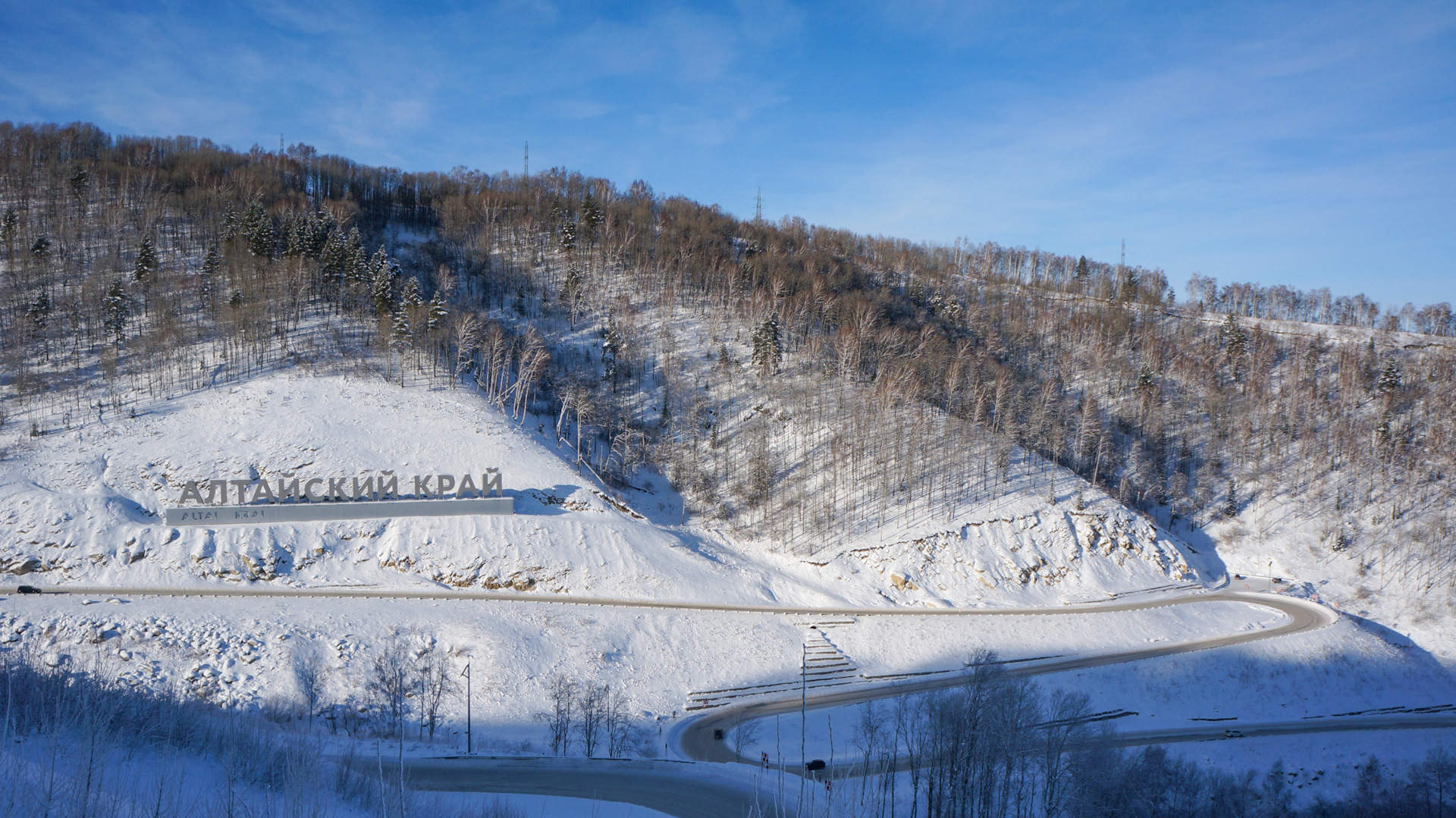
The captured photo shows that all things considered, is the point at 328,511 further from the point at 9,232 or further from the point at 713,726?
the point at 9,232

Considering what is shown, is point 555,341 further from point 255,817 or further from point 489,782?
point 255,817

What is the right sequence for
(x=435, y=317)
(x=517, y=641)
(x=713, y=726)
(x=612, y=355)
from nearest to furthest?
(x=713, y=726), (x=517, y=641), (x=435, y=317), (x=612, y=355)

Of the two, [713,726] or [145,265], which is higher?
[145,265]

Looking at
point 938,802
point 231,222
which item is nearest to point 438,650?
point 938,802

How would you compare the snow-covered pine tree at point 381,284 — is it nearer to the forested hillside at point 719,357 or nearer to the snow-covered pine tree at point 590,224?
the forested hillside at point 719,357

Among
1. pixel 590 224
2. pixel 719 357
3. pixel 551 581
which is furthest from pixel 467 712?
pixel 590 224

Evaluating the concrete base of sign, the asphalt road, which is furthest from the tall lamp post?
the concrete base of sign
